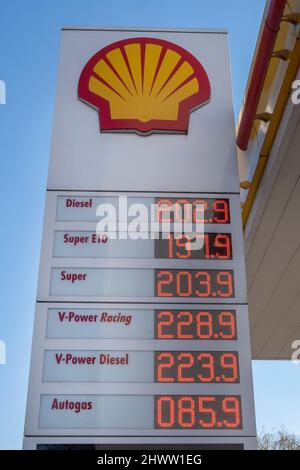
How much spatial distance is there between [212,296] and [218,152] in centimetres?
144

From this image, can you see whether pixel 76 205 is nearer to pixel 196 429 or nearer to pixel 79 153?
pixel 79 153

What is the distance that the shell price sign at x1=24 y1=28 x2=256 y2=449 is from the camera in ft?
14.3

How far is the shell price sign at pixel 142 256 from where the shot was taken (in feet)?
14.3

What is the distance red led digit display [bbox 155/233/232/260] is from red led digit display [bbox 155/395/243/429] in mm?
1135

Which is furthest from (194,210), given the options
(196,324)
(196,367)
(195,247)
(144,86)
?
(144,86)

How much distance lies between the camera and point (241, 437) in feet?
14.0

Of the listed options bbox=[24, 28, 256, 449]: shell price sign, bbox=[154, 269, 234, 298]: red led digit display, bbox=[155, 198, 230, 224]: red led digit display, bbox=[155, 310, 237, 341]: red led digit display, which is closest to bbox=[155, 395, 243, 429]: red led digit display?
bbox=[24, 28, 256, 449]: shell price sign

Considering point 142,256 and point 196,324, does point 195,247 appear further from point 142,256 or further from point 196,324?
point 196,324

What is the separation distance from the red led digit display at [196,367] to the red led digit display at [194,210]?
115 cm

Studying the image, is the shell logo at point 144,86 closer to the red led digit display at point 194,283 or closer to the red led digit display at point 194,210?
the red led digit display at point 194,210

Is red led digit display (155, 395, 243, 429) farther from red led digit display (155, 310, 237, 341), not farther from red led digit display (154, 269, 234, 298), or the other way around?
red led digit display (154, 269, 234, 298)

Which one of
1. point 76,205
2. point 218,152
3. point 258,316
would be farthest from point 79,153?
point 258,316

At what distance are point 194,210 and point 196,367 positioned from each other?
4.46 ft
